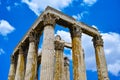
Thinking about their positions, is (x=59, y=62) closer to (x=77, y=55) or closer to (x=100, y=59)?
(x=100, y=59)

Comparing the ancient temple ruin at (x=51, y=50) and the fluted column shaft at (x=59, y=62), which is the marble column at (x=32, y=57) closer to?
the ancient temple ruin at (x=51, y=50)

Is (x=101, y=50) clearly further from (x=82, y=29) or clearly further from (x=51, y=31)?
(x=51, y=31)

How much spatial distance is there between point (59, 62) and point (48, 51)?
7.24 m

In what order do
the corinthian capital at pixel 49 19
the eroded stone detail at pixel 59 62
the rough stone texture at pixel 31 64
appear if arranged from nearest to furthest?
the corinthian capital at pixel 49 19 < the rough stone texture at pixel 31 64 < the eroded stone detail at pixel 59 62

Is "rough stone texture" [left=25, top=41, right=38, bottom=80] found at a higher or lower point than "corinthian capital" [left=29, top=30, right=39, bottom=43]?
lower

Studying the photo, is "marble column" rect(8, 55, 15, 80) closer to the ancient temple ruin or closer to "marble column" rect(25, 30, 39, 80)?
the ancient temple ruin

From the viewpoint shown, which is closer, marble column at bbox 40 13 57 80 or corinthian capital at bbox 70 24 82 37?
marble column at bbox 40 13 57 80

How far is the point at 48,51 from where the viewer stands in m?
16.5

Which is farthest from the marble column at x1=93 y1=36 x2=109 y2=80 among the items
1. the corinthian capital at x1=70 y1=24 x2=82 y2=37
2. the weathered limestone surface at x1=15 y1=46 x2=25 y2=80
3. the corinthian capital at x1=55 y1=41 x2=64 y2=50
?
the weathered limestone surface at x1=15 y1=46 x2=25 y2=80

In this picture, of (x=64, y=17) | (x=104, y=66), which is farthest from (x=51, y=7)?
(x=104, y=66)

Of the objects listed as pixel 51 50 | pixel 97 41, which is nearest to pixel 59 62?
pixel 97 41

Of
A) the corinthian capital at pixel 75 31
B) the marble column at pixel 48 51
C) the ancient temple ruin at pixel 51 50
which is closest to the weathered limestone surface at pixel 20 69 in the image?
the ancient temple ruin at pixel 51 50

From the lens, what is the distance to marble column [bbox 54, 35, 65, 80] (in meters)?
22.7

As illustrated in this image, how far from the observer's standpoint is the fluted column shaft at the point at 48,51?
618 inches
